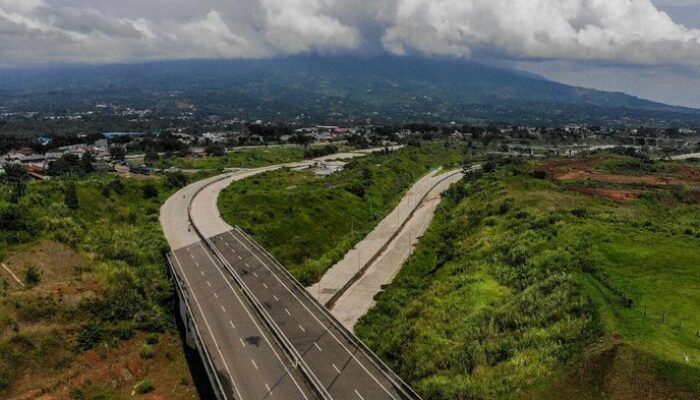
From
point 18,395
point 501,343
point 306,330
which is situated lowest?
point 18,395

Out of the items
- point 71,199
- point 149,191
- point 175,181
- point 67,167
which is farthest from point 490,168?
point 67,167

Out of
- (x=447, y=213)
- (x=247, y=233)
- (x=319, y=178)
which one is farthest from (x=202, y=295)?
(x=319, y=178)

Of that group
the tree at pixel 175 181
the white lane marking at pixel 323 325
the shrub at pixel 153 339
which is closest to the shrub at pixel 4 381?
the shrub at pixel 153 339

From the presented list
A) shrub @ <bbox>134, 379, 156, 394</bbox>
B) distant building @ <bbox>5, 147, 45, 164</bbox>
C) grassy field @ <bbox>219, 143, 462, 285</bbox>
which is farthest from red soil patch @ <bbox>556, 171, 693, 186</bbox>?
distant building @ <bbox>5, 147, 45, 164</bbox>

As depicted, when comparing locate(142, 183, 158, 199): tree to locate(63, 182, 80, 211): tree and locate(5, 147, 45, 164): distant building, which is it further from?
locate(5, 147, 45, 164): distant building

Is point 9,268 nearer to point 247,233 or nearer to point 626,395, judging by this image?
point 247,233

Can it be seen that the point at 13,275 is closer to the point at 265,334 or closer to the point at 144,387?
the point at 144,387
